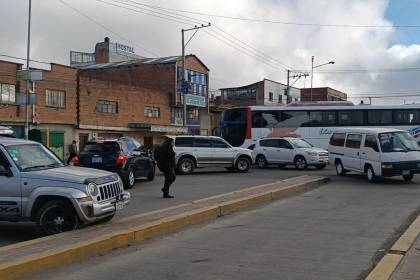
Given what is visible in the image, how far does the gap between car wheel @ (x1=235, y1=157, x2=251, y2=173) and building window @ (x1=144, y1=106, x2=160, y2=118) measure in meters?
27.8

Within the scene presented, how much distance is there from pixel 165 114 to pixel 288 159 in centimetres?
2886

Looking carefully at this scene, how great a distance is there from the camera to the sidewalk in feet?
21.8

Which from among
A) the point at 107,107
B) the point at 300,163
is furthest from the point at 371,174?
the point at 107,107

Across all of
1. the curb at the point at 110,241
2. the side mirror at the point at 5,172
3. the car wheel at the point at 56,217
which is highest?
the side mirror at the point at 5,172

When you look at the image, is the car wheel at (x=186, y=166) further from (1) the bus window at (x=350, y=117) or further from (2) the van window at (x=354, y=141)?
(1) the bus window at (x=350, y=117)

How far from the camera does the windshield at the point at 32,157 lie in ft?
31.2

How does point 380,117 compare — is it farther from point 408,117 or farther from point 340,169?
point 340,169

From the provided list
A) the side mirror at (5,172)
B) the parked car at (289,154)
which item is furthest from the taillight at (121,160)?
the parked car at (289,154)

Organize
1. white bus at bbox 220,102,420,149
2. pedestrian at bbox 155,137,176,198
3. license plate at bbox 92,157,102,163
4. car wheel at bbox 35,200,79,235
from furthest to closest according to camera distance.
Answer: white bus at bbox 220,102,420,149, license plate at bbox 92,157,102,163, pedestrian at bbox 155,137,176,198, car wheel at bbox 35,200,79,235

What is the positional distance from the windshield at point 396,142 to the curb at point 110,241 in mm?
8095

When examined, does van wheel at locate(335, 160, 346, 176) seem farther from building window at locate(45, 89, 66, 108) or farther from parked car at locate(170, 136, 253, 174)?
building window at locate(45, 89, 66, 108)

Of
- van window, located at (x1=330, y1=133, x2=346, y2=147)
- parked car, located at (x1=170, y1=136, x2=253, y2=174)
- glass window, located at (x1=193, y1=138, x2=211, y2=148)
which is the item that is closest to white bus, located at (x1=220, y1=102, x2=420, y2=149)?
parked car, located at (x1=170, y1=136, x2=253, y2=174)

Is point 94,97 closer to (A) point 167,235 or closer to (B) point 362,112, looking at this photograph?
(B) point 362,112

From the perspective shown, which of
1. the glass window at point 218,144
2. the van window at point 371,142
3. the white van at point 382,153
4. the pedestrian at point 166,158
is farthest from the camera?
the glass window at point 218,144
